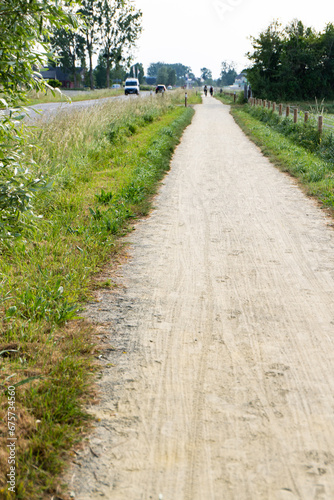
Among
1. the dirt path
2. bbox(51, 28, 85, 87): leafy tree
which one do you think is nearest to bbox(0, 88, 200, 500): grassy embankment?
the dirt path

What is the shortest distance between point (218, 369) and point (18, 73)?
259 cm

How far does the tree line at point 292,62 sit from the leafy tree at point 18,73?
44459mm

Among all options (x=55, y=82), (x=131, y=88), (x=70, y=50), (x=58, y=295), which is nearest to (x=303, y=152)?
(x=55, y=82)

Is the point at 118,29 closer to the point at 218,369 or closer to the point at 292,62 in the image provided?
the point at 292,62

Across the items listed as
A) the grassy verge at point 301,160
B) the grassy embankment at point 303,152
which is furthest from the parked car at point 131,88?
the grassy verge at point 301,160

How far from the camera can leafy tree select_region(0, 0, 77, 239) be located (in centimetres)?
318

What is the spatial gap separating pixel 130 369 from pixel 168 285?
5.39 ft

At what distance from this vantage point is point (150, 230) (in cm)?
700

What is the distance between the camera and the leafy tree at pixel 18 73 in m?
3.18

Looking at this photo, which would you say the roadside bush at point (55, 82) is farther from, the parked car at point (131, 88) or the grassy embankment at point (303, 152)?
the parked car at point (131, 88)

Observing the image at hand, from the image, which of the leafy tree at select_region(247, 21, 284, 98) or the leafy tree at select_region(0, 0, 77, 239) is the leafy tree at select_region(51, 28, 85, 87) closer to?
the leafy tree at select_region(247, 21, 284, 98)

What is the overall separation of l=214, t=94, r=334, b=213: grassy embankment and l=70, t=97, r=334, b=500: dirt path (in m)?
3.01

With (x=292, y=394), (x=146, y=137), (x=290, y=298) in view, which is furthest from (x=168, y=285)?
(x=146, y=137)

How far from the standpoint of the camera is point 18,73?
3.46m
